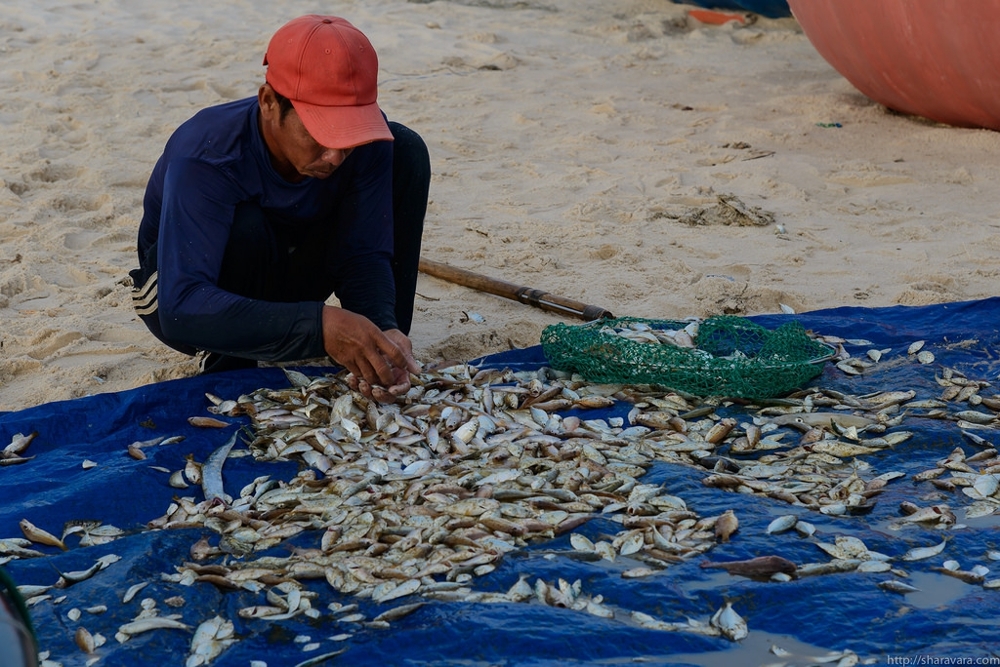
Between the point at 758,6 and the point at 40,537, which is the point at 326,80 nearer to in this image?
the point at 40,537

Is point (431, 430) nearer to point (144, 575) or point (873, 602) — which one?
point (144, 575)

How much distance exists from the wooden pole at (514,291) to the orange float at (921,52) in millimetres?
2671

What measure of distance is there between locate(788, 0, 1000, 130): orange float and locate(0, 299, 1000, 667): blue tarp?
3.05 meters

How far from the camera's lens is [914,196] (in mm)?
4848

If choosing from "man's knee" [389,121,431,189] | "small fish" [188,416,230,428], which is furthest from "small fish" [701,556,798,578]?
"man's knee" [389,121,431,189]

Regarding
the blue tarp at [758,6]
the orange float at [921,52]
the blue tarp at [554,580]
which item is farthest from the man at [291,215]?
the blue tarp at [758,6]

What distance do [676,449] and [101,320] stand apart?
213cm

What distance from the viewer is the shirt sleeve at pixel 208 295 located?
2602 millimetres

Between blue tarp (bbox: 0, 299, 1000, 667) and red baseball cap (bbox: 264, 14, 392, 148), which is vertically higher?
red baseball cap (bbox: 264, 14, 392, 148)

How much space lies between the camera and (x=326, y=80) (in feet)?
8.05

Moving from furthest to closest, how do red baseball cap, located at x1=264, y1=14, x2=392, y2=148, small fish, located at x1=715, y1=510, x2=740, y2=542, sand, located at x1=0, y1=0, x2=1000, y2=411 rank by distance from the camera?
sand, located at x1=0, y1=0, x2=1000, y2=411
red baseball cap, located at x1=264, y1=14, x2=392, y2=148
small fish, located at x1=715, y1=510, x2=740, y2=542

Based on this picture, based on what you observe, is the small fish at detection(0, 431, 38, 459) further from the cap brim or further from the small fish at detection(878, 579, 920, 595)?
the small fish at detection(878, 579, 920, 595)

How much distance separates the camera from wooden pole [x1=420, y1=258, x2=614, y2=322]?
3.61 meters

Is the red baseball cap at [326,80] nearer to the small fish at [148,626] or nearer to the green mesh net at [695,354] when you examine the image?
the green mesh net at [695,354]
